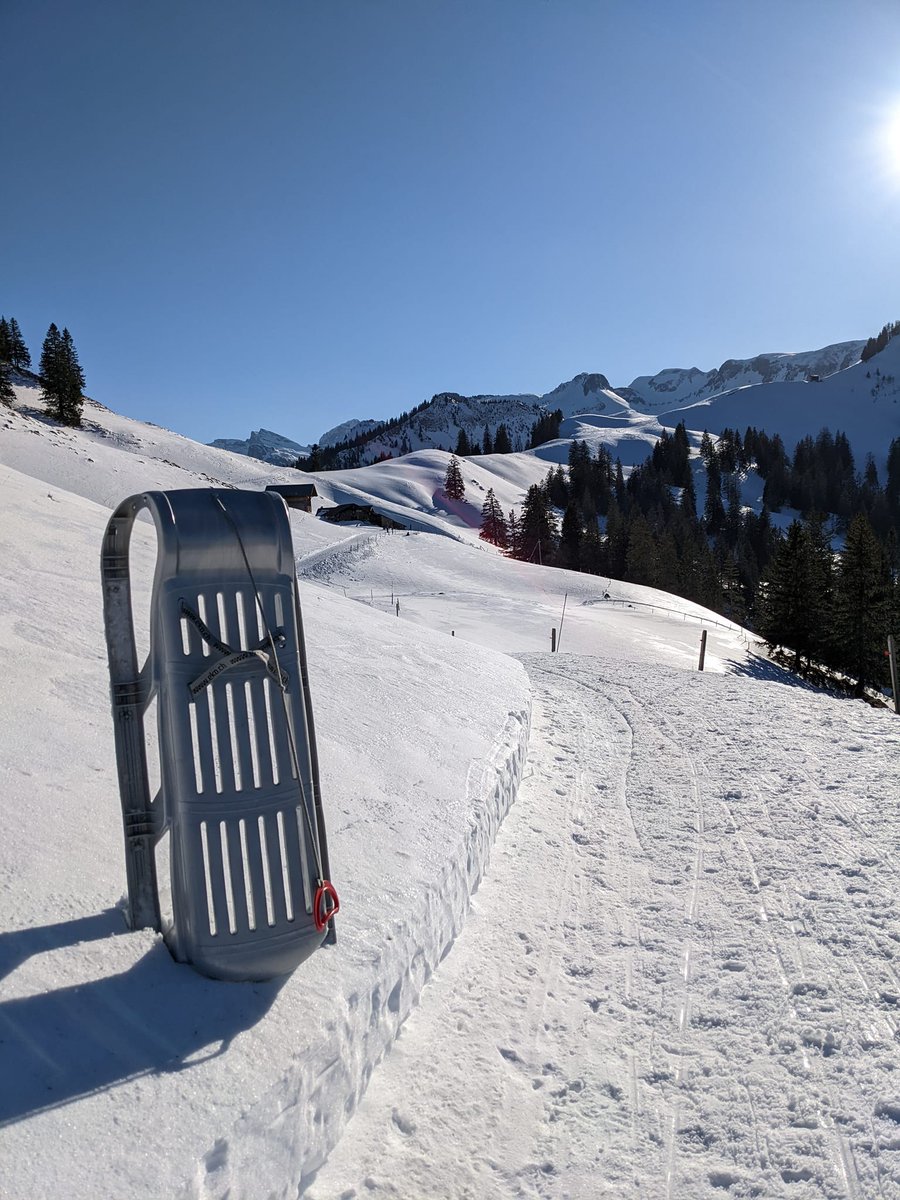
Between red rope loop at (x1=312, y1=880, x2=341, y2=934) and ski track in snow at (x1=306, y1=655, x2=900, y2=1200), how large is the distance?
0.87 meters

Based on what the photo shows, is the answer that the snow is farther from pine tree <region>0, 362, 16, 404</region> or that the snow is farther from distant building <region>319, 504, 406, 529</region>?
pine tree <region>0, 362, 16, 404</region>

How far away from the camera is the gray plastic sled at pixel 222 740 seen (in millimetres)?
2703

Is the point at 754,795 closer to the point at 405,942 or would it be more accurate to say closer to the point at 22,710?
the point at 405,942

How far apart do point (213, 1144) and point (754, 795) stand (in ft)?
19.7

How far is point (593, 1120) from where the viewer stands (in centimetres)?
298

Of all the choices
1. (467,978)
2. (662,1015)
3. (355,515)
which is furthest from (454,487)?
(662,1015)

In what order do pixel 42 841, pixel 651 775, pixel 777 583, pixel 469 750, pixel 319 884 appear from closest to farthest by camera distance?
pixel 319 884 → pixel 42 841 → pixel 469 750 → pixel 651 775 → pixel 777 583

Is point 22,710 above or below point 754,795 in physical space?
above

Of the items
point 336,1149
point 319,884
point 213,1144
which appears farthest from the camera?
point 319,884

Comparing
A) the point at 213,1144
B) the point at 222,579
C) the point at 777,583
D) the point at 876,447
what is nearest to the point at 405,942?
the point at 213,1144

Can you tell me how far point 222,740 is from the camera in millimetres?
2734

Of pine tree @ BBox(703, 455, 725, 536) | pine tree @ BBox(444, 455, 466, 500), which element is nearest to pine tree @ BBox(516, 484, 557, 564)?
pine tree @ BBox(444, 455, 466, 500)

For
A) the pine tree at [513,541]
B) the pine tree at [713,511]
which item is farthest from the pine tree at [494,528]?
the pine tree at [713,511]

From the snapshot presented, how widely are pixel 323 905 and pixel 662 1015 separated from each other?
2123 millimetres
